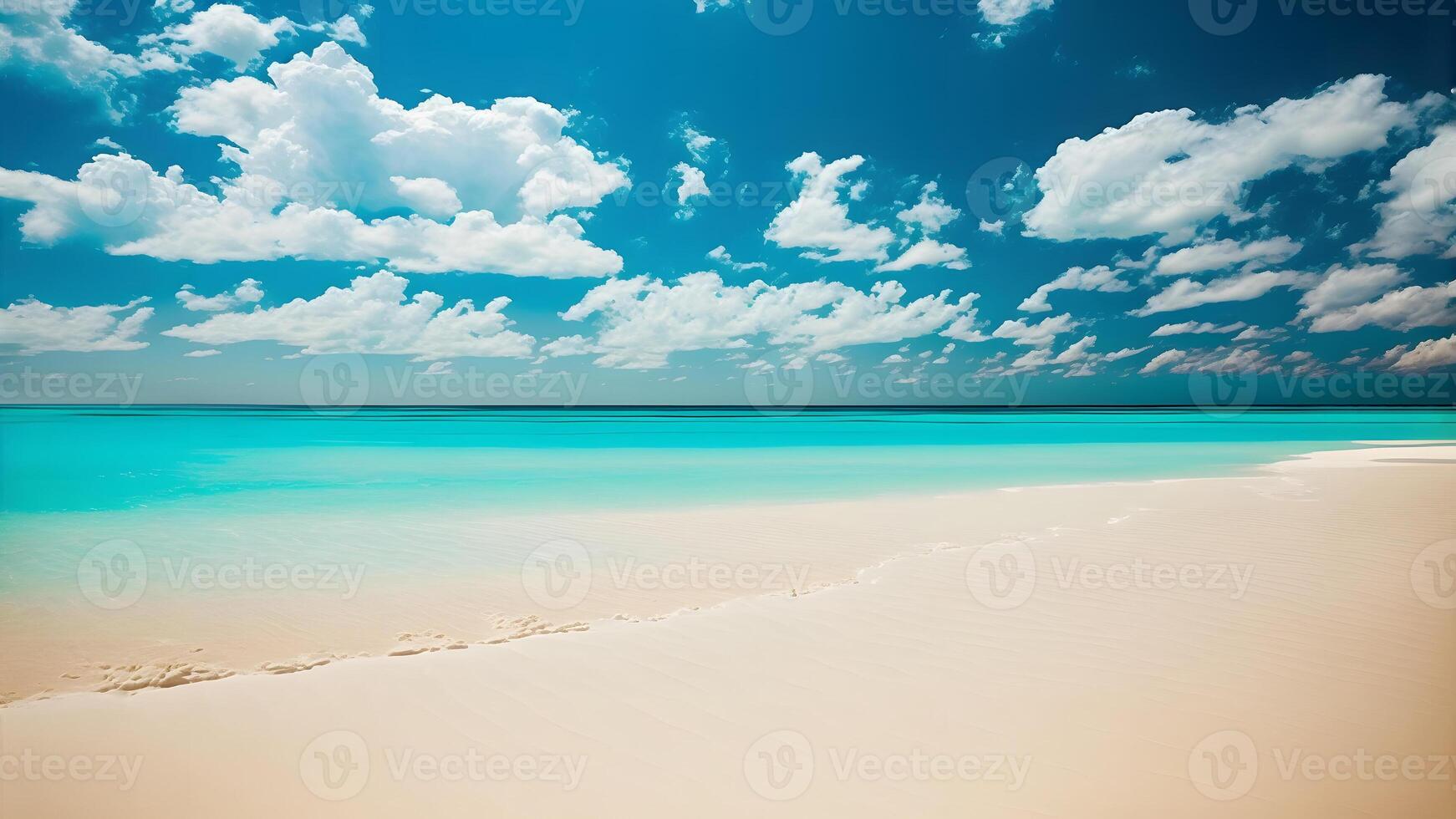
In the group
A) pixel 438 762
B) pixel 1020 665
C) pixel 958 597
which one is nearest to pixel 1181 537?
pixel 958 597

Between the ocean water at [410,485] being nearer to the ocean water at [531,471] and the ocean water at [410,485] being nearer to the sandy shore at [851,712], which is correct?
the ocean water at [531,471]

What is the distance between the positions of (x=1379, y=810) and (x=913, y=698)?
2360 mm

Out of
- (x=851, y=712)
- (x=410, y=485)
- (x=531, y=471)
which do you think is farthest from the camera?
(x=531, y=471)

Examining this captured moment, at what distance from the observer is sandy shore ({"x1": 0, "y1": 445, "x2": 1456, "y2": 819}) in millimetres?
3359

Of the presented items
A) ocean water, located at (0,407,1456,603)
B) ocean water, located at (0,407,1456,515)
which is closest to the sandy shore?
ocean water, located at (0,407,1456,603)

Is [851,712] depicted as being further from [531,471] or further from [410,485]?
[531,471]

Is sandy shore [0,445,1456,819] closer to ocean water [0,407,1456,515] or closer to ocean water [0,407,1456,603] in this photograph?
ocean water [0,407,1456,603]

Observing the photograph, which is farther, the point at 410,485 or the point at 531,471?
the point at 531,471

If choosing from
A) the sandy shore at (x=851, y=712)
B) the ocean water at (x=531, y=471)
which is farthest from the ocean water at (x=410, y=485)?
the sandy shore at (x=851, y=712)

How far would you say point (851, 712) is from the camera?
13.5 feet

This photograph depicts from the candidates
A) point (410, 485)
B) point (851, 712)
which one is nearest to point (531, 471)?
point (410, 485)

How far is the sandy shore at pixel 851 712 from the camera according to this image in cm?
336

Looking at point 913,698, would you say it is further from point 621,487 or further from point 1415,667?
point 621,487

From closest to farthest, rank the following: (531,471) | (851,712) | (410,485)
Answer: (851,712)
(410,485)
(531,471)
